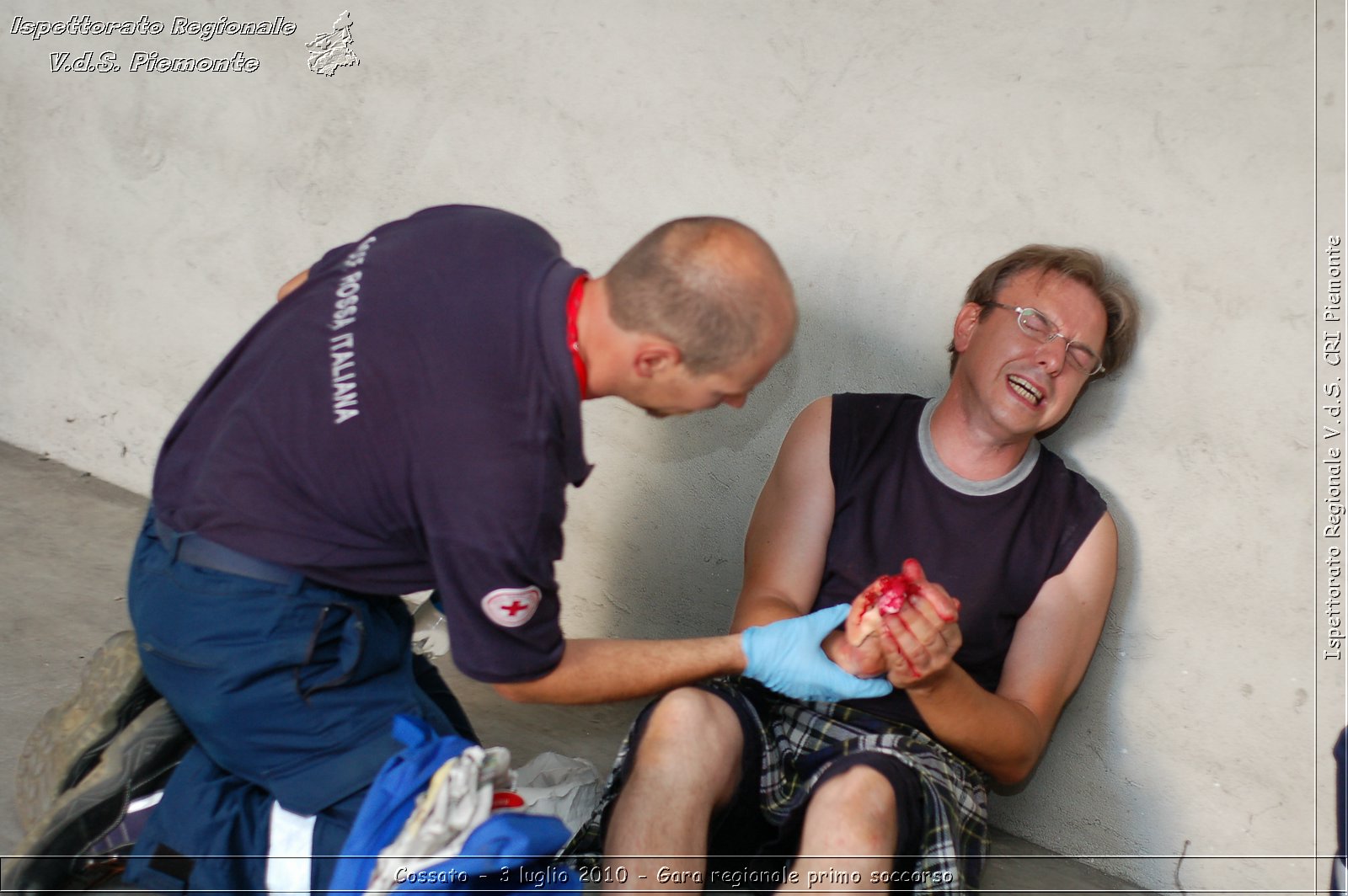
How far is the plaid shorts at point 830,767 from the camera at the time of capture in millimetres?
1920

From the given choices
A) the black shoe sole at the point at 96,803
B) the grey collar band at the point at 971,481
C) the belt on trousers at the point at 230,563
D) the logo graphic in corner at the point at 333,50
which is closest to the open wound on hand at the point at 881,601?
the grey collar band at the point at 971,481

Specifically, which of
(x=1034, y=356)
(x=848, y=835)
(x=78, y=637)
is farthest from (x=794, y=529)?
(x=78, y=637)

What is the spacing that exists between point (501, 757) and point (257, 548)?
48 cm

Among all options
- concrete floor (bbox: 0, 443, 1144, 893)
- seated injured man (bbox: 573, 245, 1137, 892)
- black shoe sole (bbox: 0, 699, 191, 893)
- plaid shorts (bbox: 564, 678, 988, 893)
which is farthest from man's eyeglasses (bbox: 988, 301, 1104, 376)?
black shoe sole (bbox: 0, 699, 191, 893)

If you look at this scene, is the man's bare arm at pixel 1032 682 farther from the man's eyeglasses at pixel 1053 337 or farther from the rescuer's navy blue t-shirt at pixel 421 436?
the rescuer's navy blue t-shirt at pixel 421 436

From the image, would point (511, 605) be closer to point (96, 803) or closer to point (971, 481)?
point (96, 803)

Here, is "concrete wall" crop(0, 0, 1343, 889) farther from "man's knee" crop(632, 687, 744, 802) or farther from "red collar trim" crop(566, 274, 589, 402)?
"red collar trim" crop(566, 274, 589, 402)

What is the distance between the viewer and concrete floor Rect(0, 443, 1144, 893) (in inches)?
92.4

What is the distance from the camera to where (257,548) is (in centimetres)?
178

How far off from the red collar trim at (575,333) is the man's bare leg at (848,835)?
711mm

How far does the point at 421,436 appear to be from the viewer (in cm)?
166

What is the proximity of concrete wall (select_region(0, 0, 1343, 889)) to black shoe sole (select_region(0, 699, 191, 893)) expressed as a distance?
1.14 metres

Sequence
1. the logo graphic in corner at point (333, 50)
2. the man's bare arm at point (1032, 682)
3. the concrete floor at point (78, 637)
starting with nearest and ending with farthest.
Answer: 1. the man's bare arm at point (1032, 682)
2. the concrete floor at point (78, 637)
3. the logo graphic in corner at point (333, 50)

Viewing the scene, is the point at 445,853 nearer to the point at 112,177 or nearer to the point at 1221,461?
the point at 1221,461
